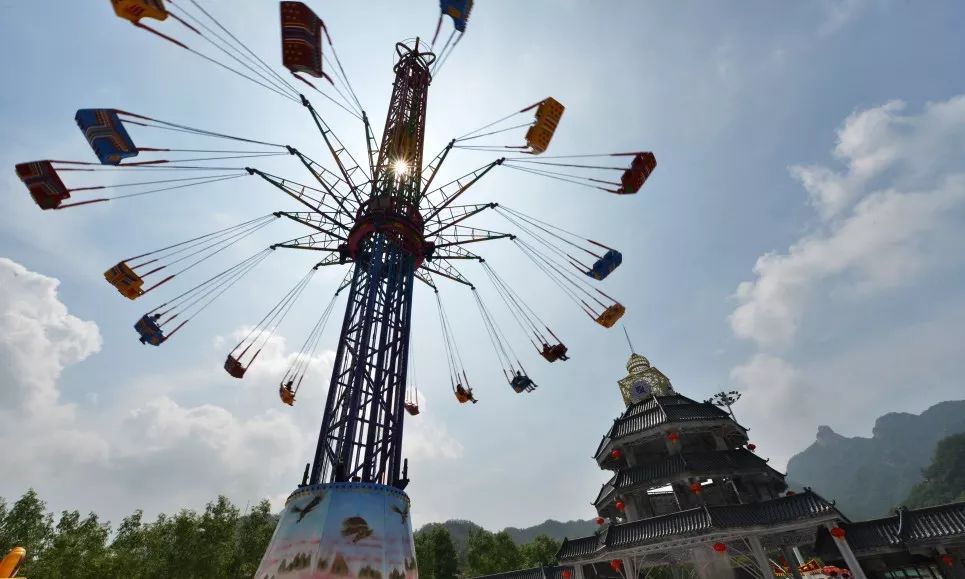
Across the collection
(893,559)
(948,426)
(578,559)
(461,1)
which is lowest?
(893,559)

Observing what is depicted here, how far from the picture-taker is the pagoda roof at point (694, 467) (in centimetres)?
2536

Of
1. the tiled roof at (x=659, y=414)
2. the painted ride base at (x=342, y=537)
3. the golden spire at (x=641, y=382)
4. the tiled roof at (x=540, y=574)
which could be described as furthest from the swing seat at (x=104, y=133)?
the golden spire at (x=641, y=382)

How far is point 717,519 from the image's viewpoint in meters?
21.1

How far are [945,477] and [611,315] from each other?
5356 inches

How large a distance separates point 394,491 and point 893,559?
24.5m

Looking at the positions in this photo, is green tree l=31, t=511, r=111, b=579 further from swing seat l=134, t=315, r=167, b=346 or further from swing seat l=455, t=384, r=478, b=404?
swing seat l=455, t=384, r=478, b=404

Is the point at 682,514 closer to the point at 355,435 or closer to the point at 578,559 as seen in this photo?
the point at 578,559

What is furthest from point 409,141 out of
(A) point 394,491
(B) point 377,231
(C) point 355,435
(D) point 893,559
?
(D) point 893,559

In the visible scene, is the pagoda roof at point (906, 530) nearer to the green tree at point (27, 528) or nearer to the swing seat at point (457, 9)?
the swing seat at point (457, 9)

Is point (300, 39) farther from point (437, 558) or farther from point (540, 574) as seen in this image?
point (437, 558)

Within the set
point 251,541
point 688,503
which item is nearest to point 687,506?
point 688,503

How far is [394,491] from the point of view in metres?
13.1

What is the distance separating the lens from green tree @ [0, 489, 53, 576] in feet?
117

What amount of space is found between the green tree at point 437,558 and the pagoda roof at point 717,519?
100 feet
